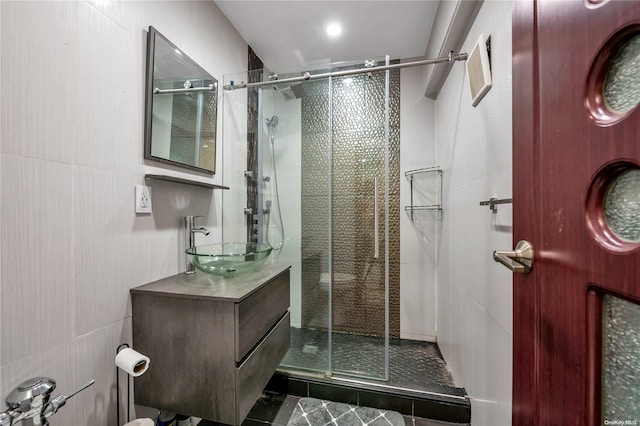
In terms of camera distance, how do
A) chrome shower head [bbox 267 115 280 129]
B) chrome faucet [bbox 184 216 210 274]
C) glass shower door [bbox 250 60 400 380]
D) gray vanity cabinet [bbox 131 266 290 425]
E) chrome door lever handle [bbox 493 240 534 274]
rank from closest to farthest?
chrome door lever handle [bbox 493 240 534 274], gray vanity cabinet [bbox 131 266 290 425], chrome faucet [bbox 184 216 210 274], glass shower door [bbox 250 60 400 380], chrome shower head [bbox 267 115 280 129]

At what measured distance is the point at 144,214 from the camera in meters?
1.14

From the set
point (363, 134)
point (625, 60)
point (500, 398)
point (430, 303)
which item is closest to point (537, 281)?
point (625, 60)

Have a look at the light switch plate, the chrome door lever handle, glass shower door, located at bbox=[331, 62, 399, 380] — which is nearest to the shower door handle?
glass shower door, located at bbox=[331, 62, 399, 380]

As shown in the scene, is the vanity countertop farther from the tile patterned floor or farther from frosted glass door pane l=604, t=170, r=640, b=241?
frosted glass door pane l=604, t=170, r=640, b=241

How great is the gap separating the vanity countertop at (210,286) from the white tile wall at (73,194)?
90 mm

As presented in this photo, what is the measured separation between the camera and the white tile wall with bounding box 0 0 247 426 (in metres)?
0.71

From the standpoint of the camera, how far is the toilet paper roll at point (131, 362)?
87cm

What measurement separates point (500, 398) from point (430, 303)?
1222 millimetres

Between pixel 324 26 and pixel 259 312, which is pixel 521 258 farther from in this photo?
pixel 324 26

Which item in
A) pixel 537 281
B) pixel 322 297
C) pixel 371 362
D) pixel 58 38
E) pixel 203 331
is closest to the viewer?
pixel 537 281

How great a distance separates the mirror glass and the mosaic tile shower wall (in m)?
0.74

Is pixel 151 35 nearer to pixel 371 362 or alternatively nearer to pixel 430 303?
pixel 371 362

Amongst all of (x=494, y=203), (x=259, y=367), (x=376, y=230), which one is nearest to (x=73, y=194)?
(x=259, y=367)

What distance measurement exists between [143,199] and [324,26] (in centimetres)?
170
